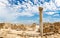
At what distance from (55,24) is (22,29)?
1712 mm

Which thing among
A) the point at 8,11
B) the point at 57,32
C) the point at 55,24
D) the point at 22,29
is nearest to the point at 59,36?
the point at 57,32

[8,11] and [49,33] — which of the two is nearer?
[49,33]

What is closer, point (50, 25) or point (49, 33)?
point (49, 33)

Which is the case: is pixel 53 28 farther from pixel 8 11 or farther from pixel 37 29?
pixel 8 11

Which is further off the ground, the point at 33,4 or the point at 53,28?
the point at 33,4

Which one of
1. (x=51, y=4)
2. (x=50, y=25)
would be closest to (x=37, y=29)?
(x=50, y=25)

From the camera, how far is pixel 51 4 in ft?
42.9

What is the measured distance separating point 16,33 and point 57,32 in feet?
6.51

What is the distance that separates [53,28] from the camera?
39.4 feet

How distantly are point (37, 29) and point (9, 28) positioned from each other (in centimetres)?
142

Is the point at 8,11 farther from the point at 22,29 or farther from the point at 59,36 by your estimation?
the point at 59,36

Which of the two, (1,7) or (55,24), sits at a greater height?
(1,7)

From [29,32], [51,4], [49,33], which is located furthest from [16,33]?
[51,4]

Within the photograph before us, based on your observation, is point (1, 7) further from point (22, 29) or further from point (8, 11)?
point (22, 29)
